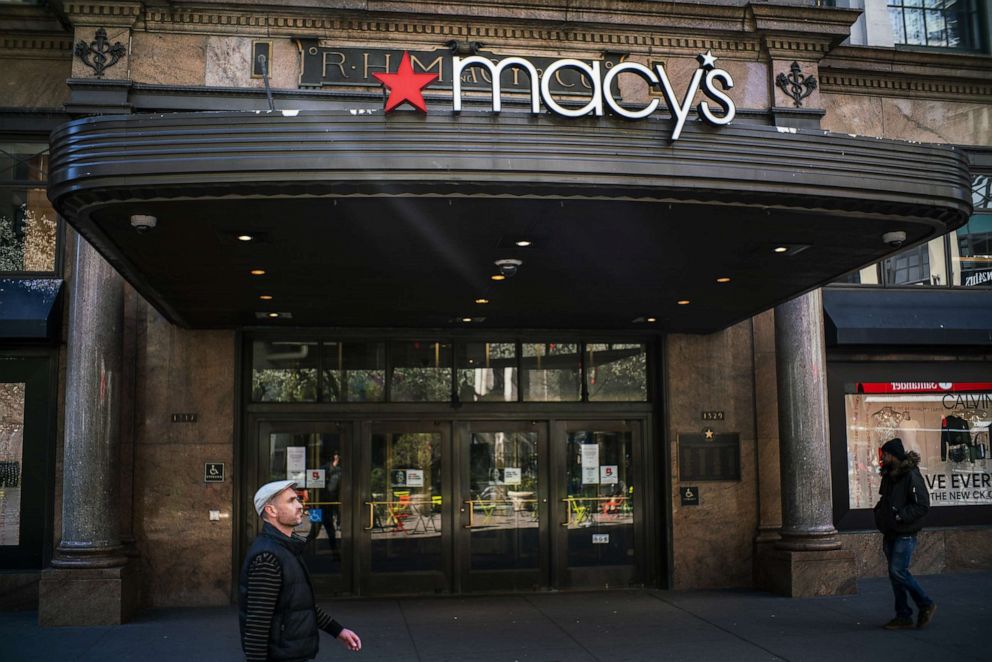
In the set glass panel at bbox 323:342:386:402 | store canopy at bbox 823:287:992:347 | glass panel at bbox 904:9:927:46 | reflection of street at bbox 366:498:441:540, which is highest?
glass panel at bbox 904:9:927:46

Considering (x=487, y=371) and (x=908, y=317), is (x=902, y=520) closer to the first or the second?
(x=908, y=317)

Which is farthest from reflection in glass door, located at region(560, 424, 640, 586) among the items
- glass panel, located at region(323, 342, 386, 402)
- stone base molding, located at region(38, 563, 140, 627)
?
stone base molding, located at region(38, 563, 140, 627)

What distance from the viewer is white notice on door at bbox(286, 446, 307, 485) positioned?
41.5 ft

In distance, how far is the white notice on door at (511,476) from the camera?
13.1 m

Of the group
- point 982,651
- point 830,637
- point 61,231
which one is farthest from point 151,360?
point 982,651

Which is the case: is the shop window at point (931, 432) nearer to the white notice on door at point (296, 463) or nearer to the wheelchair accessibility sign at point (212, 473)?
the white notice on door at point (296, 463)

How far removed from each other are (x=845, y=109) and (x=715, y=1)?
2811 mm

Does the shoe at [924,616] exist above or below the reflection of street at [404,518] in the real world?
below

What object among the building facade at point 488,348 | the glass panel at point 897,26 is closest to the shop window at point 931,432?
the building facade at point 488,348

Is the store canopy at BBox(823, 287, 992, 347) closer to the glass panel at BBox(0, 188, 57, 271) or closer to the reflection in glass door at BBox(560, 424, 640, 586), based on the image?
the reflection in glass door at BBox(560, 424, 640, 586)

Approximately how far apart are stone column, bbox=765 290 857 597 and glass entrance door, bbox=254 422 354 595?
Result: 18.7 feet

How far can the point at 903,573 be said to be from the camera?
9852 millimetres

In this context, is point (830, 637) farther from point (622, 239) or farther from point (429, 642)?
point (622, 239)

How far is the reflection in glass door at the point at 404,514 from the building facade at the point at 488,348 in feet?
0.13
